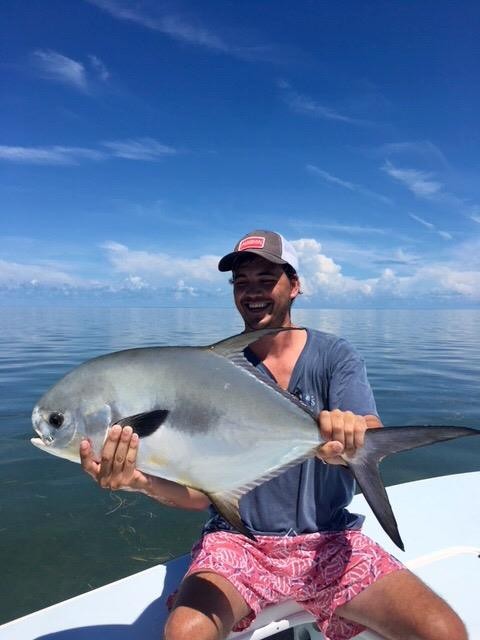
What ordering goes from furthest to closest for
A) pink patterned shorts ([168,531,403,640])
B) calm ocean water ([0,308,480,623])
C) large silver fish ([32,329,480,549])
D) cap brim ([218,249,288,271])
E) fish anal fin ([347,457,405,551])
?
calm ocean water ([0,308,480,623])
cap brim ([218,249,288,271])
pink patterned shorts ([168,531,403,640])
large silver fish ([32,329,480,549])
fish anal fin ([347,457,405,551])

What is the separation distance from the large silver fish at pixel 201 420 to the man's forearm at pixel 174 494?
0.31m

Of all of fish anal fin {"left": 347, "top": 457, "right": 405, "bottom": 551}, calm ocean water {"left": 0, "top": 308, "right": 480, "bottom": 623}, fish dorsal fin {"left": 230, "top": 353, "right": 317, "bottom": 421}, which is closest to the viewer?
fish anal fin {"left": 347, "top": 457, "right": 405, "bottom": 551}

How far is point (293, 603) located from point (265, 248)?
64.0 inches

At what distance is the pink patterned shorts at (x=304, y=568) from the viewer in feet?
6.70

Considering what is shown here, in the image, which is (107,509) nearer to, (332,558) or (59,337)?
(332,558)

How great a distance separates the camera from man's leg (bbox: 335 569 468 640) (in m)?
1.75

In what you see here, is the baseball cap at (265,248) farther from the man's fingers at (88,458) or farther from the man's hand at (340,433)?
the man's fingers at (88,458)

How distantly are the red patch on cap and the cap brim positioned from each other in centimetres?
3

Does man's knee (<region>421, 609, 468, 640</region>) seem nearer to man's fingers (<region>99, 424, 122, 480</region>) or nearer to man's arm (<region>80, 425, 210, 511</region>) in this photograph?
man's arm (<region>80, 425, 210, 511</region>)

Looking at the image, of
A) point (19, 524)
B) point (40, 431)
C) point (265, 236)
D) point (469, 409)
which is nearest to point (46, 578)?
point (19, 524)

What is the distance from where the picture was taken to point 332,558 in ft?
7.02

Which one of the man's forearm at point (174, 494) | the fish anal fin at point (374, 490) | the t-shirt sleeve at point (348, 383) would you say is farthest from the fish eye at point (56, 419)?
the t-shirt sleeve at point (348, 383)

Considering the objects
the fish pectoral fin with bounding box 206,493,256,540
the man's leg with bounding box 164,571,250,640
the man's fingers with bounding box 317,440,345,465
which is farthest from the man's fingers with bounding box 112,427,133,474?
the man's fingers with bounding box 317,440,345,465

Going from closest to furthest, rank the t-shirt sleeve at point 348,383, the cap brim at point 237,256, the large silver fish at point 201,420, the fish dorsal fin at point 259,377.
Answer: the large silver fish at point 201,420 → the fish dorsal fin at point 259,377 → the t-shirt sleeve at point 348,383 → the cap brim at point 237,256
